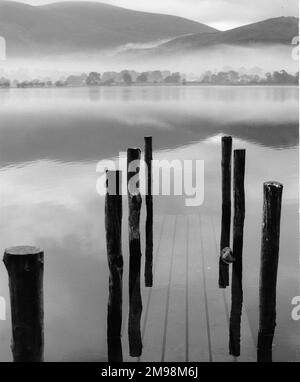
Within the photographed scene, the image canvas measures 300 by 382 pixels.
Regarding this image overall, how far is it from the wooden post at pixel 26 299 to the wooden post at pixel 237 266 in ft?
8.70

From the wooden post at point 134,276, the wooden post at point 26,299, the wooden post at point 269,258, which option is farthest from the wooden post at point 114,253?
the wooden post at point 26,299

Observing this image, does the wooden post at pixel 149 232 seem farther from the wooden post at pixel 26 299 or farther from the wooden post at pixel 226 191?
the wooden post at pixel 26 299

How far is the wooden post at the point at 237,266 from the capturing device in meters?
6.43

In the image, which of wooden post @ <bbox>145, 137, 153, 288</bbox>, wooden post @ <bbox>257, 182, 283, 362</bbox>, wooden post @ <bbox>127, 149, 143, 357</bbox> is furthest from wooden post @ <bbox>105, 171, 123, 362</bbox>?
wooden post @ <bbox>145, 137, 153, 288</bbox>

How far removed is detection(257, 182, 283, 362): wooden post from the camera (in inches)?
226

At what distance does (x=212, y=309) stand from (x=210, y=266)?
1.75 metres

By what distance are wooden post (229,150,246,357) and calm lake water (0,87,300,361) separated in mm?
550

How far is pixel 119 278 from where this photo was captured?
5852mm

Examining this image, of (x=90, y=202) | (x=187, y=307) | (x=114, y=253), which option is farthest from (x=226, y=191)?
(x=90, y=202)

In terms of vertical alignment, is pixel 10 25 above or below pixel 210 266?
above

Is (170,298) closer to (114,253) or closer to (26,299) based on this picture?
(114,253)

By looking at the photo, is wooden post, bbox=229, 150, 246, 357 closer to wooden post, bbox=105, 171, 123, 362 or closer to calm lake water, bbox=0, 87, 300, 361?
calm lake water, bbox=0, 87, 300, 361
